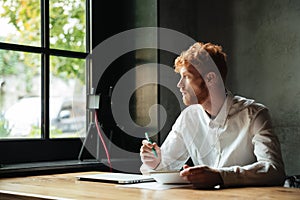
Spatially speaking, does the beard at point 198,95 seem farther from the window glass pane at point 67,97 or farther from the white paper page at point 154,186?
the window glass pane at point 67,97

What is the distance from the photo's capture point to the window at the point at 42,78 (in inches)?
122

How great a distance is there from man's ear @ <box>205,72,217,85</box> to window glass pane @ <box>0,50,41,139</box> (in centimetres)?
109

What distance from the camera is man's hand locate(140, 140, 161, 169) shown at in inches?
103

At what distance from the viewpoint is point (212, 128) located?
271 centimetres

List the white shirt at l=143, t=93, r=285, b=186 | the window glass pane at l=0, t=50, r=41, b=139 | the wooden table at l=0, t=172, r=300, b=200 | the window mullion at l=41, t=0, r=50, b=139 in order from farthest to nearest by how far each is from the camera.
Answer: the window mullion at l=41, t=0, r=50, b=139 < the window glass pane at l=0, t=50, r=41, b=139 < the white shirt at l=143, t=93, r=285, b=186 < the wooden table at l=0, t=172, r=300, b=200

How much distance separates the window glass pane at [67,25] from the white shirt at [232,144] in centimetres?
97

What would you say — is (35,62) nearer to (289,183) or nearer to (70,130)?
(70,130)

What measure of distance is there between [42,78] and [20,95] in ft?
0.59

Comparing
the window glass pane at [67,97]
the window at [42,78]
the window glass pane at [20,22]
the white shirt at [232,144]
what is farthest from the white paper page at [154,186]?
the window glass pane at [20,22]

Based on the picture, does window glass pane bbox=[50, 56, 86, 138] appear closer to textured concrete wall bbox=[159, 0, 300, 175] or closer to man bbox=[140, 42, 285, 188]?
textured concrete wall bbox=[159, 0, 300, 175]

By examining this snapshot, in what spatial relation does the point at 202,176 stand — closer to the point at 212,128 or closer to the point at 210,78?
the point at 212,128

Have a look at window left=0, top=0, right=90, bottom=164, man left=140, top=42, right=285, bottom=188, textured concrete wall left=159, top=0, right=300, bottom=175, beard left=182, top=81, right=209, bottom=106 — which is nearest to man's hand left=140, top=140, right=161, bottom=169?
man left=140, top=42, right=285, bottom=188

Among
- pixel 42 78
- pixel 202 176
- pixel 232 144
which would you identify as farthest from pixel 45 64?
pixel 202 176

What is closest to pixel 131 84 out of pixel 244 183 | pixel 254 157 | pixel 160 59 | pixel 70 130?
pixel 160 59
